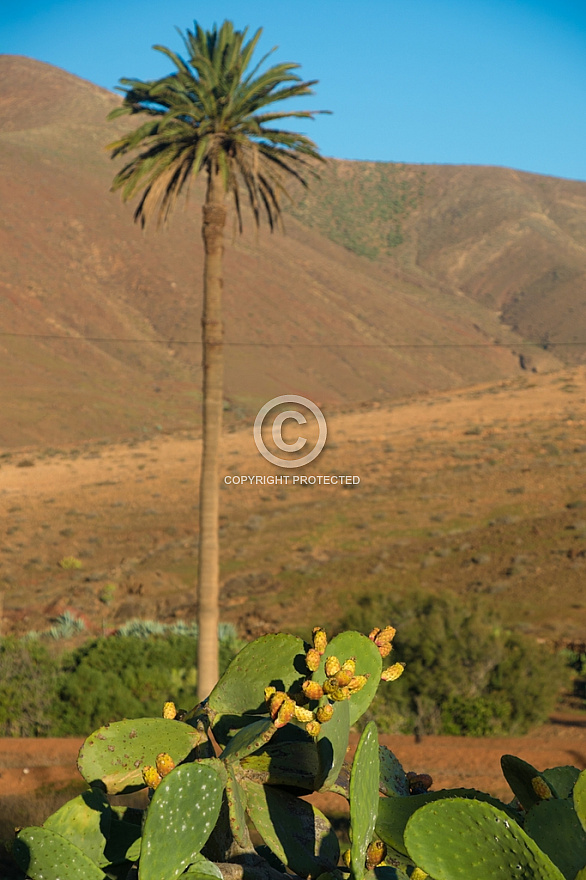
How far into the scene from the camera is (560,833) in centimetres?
170

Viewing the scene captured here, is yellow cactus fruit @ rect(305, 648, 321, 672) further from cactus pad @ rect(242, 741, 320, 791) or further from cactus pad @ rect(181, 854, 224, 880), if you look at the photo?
cactus pad @ rect(181, 854, 224, 880)

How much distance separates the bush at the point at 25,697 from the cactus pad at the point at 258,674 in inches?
410

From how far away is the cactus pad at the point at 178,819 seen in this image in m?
1.68

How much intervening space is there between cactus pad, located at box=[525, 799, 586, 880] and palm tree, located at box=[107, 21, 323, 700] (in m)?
9.01

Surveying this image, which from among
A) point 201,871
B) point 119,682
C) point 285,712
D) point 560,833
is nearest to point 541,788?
point 560,833

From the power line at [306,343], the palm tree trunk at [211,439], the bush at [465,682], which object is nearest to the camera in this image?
the palm tree trunk at [211,439]

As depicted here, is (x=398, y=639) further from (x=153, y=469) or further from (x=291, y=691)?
(x=153, y=469)

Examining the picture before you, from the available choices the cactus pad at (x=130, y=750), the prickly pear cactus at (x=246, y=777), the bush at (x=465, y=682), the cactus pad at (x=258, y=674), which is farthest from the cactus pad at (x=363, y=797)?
the bush at (x=465, y=682)

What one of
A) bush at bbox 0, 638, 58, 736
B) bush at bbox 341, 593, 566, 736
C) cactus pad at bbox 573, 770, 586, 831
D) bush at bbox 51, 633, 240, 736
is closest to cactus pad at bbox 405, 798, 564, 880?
cactus pad at bbox 573, 770, 586, 831

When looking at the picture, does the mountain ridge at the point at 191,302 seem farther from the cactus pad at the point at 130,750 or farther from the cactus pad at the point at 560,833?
the cactus pad at the point at 560,833

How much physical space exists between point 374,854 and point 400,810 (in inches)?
7.0

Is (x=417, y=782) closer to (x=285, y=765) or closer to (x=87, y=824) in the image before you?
(x=285, y=765)

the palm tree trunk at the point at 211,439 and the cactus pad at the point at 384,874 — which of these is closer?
the cactus pad at the point at 384,874

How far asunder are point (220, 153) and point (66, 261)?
6616 centimetres
